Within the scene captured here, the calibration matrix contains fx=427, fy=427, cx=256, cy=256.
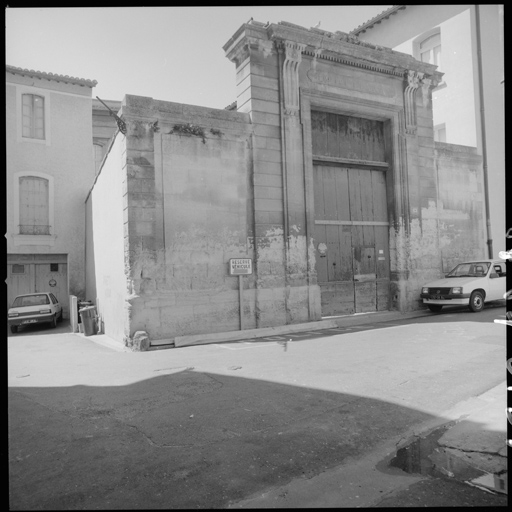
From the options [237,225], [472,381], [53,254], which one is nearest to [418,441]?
[472,381]

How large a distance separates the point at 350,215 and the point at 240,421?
9.38 meters

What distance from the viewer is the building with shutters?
17156mm

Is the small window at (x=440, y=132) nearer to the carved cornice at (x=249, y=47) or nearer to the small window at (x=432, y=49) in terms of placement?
Answer: the small window at (x=432, y=49)

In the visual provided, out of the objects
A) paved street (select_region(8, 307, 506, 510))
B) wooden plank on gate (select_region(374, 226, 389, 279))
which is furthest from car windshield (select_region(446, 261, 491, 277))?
paved street (select_region(8, 307, 506, 510))

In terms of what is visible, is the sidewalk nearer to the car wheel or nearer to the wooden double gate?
the wooden double gate

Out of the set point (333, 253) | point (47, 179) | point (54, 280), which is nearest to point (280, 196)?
point (333, 253)

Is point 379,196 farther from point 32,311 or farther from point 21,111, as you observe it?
point 21,111

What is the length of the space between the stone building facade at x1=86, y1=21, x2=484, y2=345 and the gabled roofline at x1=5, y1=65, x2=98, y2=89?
7366 millimetres

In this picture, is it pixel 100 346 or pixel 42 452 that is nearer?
pixel 42 452

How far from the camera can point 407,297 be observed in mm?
13172

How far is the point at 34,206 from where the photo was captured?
57.5ft

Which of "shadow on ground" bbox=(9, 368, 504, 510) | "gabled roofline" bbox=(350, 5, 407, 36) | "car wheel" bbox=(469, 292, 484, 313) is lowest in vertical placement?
"shadow on ground" bbox=(9, 368, 504, 510)

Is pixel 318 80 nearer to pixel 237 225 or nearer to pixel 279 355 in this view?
pixel 237 225

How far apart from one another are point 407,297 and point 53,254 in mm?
14072
